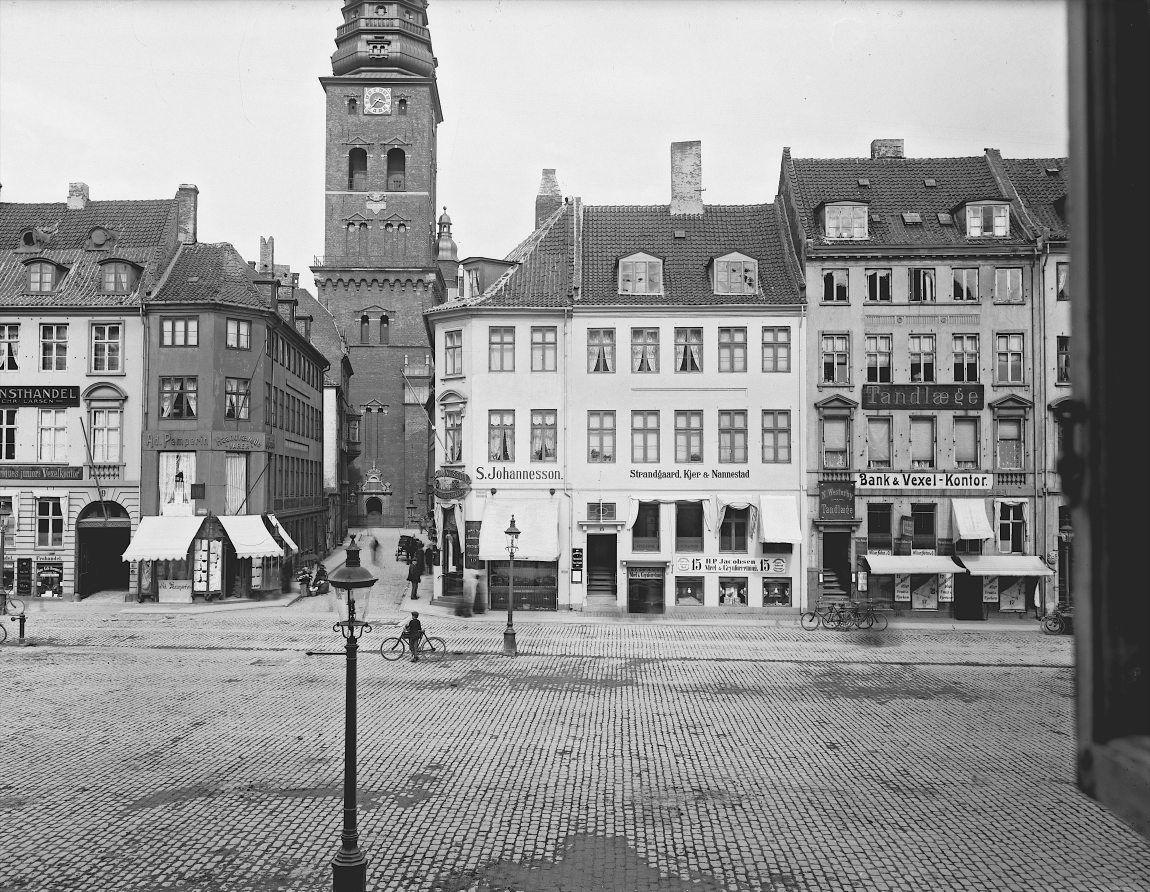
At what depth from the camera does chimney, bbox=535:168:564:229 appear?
140 ft

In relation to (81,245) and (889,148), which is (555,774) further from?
(81,245)

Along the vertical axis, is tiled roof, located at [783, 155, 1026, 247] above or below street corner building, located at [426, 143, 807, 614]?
above

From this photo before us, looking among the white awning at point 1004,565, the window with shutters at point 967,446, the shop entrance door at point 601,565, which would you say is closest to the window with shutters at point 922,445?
the window with shutters at point 967,446

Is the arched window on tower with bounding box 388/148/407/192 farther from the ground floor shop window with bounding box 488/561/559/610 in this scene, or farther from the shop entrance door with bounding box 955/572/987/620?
the shop entrance door with bounding box 955/572/987/620

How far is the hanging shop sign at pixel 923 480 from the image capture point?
33.5 metres

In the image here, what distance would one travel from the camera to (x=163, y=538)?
34.5 meters

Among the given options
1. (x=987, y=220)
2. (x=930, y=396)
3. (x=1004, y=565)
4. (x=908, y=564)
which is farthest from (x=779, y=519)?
(x=987, y=220)

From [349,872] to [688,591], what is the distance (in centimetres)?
2510

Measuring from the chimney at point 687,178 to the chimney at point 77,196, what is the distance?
86.9 feet

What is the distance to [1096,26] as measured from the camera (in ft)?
6.68

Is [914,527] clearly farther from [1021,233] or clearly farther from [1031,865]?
[1031,865]

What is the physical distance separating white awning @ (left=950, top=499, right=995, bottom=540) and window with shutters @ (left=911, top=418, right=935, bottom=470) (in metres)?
1.67

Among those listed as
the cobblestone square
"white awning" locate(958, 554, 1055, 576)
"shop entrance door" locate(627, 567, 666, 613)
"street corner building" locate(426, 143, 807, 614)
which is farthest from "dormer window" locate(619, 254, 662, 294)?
the cobblestone square

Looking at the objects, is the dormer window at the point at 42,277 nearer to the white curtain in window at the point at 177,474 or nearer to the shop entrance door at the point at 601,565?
the white curtain in window at the point at 177,474
